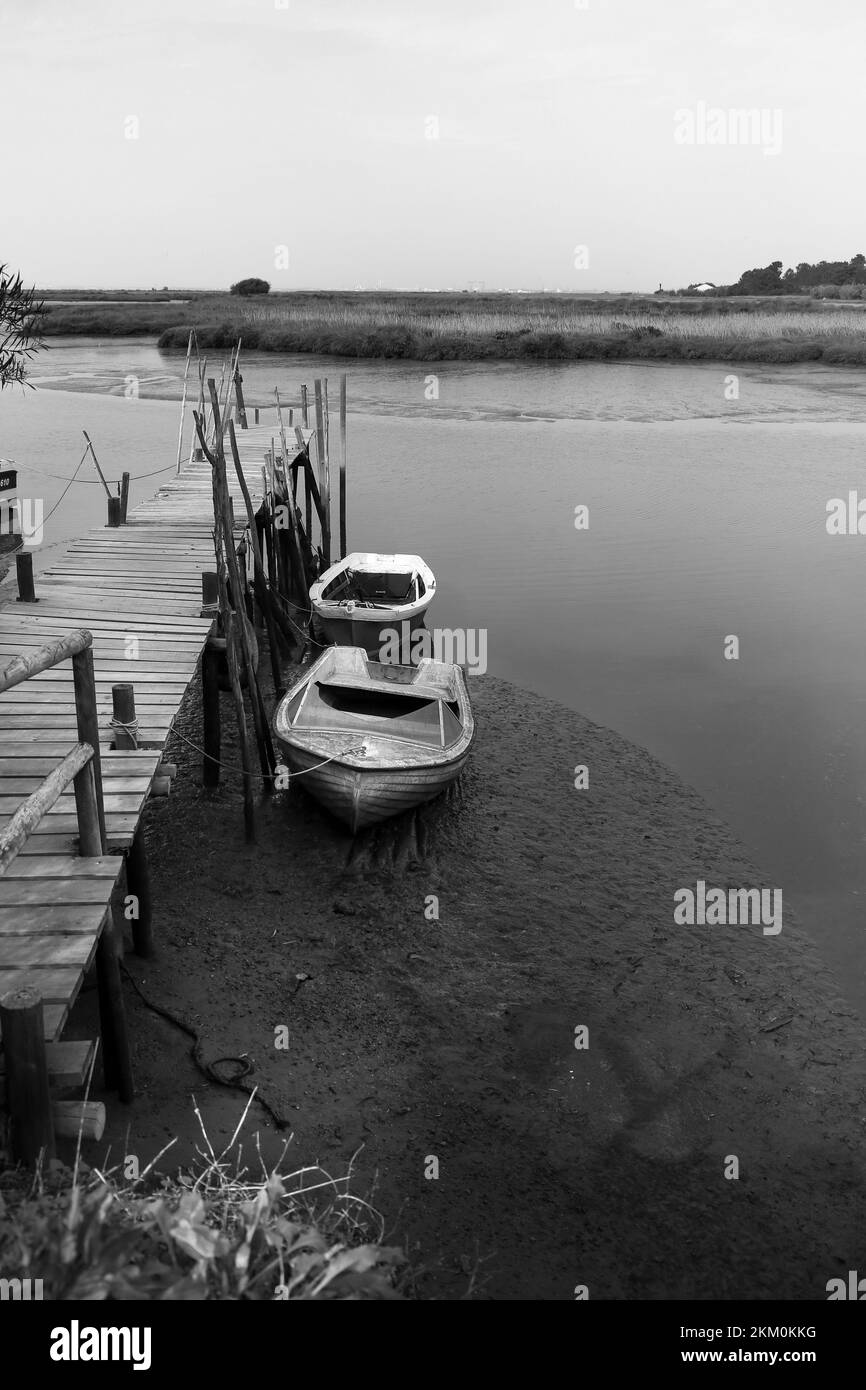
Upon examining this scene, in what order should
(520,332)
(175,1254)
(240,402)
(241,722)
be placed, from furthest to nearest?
(520,332) < (240,402) < (241,722) < (175,1254)

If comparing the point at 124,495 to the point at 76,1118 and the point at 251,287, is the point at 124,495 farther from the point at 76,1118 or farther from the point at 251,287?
the point at 251,287

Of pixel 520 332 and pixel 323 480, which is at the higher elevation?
pixel 520 332

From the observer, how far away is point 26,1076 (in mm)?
3836

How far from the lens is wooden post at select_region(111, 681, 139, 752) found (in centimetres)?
701

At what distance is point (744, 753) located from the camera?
1143cm

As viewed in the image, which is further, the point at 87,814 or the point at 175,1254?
the point at 87,814

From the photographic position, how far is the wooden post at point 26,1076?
3738 millimetres

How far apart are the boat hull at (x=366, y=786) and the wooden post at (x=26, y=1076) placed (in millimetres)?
4963

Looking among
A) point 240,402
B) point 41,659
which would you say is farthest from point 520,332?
point 41,659

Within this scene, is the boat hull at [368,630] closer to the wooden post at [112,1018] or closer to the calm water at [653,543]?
the calm water at [653,543]

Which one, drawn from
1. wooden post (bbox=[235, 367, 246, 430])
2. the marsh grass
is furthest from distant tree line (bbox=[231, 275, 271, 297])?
wooden post (bbox=[235, 367, 246, 430])

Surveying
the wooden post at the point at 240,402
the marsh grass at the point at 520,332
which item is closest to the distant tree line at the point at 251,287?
the marsh grass at the point at 520,332

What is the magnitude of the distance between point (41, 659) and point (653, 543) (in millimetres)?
16620

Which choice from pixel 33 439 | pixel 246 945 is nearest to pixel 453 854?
pixel 246 945
